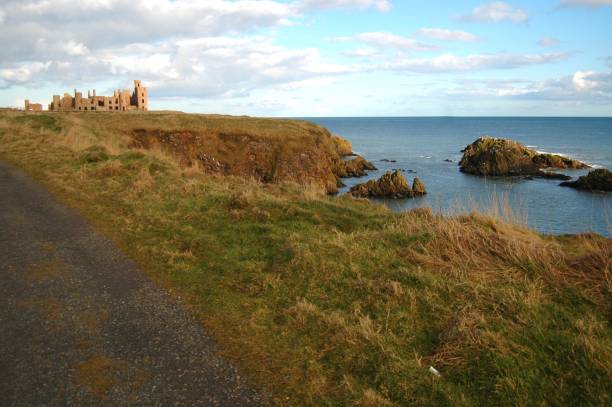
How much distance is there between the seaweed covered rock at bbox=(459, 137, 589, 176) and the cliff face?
25.0m

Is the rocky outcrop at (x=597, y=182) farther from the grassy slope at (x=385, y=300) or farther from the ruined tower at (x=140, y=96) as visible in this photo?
the ruined tower at (x=140, y=96)

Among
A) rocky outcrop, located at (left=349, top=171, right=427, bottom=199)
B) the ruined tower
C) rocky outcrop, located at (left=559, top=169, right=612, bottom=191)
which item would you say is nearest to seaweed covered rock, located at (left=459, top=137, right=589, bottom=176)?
rocky outcrop, located at (left=559, top=169, right=612, bottom=191)

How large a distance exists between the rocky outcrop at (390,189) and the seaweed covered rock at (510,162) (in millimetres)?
20157

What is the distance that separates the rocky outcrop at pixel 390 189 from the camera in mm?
47062

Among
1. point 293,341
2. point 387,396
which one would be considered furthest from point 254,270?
point 387,396

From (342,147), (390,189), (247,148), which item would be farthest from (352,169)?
(342,147)

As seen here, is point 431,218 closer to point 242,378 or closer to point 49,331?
point 242,378

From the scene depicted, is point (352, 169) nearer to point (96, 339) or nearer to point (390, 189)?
point (390, 189)

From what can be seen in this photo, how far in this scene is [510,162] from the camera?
64875 millimetres

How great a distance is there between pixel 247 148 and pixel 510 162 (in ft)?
130

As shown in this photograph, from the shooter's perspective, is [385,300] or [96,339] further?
[385,300]

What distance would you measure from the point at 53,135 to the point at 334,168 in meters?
37.3

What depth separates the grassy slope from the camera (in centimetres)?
486

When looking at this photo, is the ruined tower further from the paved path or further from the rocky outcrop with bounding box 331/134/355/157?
the paved path
